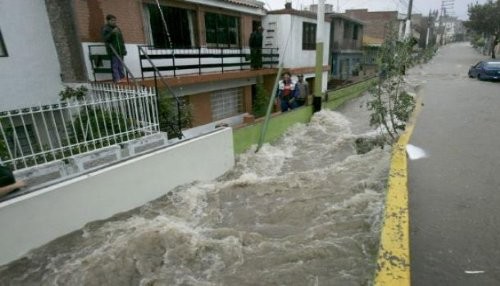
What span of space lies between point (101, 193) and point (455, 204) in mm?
4918

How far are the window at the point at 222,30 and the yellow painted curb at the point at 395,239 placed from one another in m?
9.03

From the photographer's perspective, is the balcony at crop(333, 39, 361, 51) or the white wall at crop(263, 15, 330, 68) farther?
the balcony at crop(333, 39, 361, 51)

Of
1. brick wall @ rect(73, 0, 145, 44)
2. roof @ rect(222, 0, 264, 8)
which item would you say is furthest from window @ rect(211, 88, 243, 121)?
brick wall @ rect(73, 0, 145, 44)

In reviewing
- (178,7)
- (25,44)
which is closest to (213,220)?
(25,44)

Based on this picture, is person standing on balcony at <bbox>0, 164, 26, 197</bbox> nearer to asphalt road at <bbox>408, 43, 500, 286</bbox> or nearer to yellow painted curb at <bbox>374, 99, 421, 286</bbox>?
yellow painted curb at <bbox>374, 99, 421, 286</bbox>

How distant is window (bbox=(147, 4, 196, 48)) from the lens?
966 centimetres

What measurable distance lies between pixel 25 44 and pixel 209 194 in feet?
16.8

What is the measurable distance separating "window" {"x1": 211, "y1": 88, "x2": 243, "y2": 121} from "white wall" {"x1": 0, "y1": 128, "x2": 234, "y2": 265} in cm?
583

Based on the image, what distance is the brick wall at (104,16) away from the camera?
7449mm

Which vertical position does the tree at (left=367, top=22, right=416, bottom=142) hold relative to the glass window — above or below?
below

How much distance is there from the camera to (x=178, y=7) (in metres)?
10.3

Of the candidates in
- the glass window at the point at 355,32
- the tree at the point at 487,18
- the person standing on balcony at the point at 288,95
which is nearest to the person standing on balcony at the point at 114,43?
the person standing on balcony at the point at 288,95

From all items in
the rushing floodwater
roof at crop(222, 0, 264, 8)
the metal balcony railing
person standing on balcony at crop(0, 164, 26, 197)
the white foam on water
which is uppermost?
roof at crop(222, 0, 264, 8)

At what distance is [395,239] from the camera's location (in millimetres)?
3107
